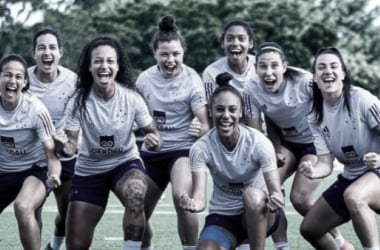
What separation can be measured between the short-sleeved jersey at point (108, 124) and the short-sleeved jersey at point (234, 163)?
76 centimetres

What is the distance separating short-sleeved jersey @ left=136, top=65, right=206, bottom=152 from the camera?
8.60 metres

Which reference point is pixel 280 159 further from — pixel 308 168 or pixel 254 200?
pixel 254 200

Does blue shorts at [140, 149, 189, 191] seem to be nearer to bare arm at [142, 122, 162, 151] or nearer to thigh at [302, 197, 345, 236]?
bare arm at [142, 122, 162, 151]

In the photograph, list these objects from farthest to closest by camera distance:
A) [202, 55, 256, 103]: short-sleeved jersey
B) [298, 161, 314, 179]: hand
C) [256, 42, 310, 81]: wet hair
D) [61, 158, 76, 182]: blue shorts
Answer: [61, 158, 76, 182]: blue shorts → [202, 55, 256, 103]: short-sleeved jersey → [256, 42, 310, 81]: wet hair → [298, 161, 314, 179]: hand

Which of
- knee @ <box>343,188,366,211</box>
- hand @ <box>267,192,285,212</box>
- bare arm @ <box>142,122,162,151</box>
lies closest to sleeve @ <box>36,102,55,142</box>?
bare arm @ <box>142,122,162,151</box>

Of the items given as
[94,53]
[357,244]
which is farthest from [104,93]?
[357,244]

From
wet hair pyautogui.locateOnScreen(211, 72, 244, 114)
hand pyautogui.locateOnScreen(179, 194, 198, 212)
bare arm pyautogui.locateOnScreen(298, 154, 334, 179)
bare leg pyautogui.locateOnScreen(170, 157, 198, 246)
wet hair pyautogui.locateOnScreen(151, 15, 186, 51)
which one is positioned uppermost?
wet hair pyautogui.locateOnScreen(151, 15, 186, 51)

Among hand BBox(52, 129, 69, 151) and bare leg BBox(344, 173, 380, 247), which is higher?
hand BBox(52, 129, 69, 151)

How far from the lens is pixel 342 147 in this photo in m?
7.77

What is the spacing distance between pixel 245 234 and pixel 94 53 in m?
1.91

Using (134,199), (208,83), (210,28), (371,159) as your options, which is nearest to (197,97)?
(208,83)

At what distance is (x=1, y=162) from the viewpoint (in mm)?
→ 8344

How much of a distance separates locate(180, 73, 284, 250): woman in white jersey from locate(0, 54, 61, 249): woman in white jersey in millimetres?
1321

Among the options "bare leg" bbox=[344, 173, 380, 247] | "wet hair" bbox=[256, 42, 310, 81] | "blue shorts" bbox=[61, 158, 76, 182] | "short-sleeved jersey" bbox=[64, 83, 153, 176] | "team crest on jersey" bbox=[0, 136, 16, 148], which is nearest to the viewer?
"bare leg" bbox=[344, 173, 380, 247]
